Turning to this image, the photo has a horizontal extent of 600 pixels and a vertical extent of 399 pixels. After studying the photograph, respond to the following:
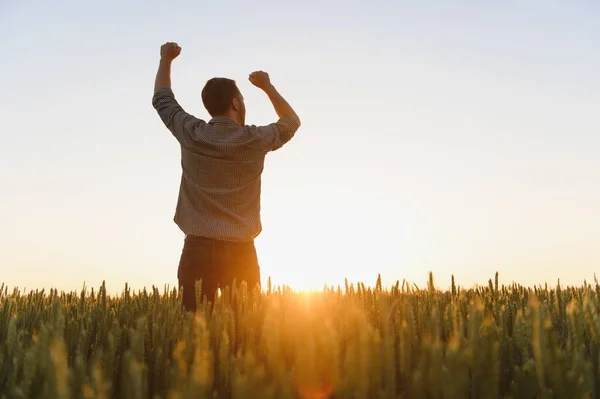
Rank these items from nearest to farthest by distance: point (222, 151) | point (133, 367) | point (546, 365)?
point (133, 367)
point (546, 365)
point (222, 151)

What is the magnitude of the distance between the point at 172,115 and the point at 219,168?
0.55 metres

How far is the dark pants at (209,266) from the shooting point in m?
3.87

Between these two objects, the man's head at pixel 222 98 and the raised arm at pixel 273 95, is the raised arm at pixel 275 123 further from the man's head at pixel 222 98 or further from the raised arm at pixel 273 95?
the man's head at pixel 222 98

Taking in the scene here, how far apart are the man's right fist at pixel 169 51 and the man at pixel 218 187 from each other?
31 centimetres

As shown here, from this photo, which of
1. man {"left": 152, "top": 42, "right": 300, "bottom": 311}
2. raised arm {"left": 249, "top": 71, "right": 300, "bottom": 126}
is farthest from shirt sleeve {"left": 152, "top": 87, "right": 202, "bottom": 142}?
raised arm {"left": 249, "top": 71, "right": 300, "bottom": 126}

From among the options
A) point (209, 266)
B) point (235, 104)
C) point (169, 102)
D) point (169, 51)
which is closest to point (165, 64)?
point (169, 51)

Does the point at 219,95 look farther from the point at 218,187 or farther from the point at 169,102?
the point at 218,187

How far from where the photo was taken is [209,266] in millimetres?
3883

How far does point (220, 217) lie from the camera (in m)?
4.02

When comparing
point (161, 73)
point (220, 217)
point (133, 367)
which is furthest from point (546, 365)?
point (161, 73)

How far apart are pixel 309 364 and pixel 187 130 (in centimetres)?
320

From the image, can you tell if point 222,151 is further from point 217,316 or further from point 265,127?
point 217,316

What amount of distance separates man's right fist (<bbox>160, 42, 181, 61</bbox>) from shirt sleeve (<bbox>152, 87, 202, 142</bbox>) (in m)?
0.31

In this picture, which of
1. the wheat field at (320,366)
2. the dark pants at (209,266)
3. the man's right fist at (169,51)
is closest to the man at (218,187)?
the dark pants at (209,266)
